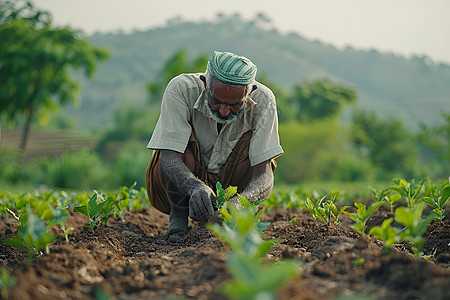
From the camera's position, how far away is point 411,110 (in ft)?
340

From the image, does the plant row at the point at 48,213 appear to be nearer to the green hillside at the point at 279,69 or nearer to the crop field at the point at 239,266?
the crop field at the point at 239,266

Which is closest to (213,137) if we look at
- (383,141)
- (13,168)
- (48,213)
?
(48,213)

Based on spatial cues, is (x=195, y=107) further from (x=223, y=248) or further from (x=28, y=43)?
(x=28, y=43)

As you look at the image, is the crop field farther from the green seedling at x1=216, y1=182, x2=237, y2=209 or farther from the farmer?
the farmer

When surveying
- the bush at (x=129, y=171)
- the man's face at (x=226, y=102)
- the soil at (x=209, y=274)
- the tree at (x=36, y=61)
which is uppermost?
the man's face at (x=226, y=102)

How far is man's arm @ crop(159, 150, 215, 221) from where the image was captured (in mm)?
2594

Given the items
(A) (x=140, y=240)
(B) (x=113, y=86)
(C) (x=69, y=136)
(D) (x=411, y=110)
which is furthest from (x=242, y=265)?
(B) (x=113, y=86)

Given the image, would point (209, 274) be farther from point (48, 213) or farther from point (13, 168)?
point (13, 168)

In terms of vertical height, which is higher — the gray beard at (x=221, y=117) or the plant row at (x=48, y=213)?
the gray beard at (x=221, y=117)

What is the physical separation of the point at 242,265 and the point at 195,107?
193 centimetres

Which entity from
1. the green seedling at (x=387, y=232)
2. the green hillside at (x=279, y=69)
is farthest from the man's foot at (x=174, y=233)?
the green hillside at (x=279, y=69)

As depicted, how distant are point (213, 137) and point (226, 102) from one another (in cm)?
45

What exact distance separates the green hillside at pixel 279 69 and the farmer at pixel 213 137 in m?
87.7

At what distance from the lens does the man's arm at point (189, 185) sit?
8.51 feet
